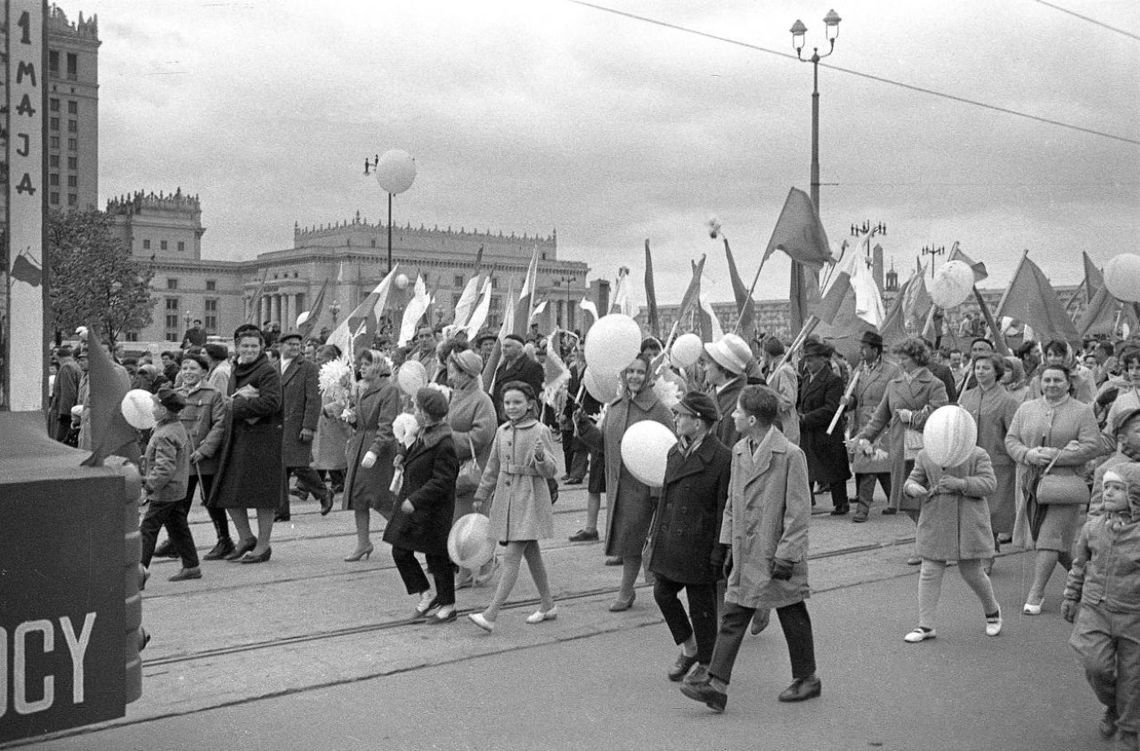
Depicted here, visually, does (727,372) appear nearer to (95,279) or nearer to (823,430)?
(823,430)

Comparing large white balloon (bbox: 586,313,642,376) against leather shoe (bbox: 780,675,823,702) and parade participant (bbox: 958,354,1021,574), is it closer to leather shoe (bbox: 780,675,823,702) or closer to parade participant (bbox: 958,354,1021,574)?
leather shoe (bbox: 780,675,823,702)

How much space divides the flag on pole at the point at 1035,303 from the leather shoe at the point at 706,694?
29.1 feet

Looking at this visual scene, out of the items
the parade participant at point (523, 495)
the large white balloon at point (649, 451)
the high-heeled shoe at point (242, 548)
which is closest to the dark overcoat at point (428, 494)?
the parade participant at point (523, 495)

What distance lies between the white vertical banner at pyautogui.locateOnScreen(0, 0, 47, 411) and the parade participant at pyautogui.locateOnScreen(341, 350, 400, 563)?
4.94 metres

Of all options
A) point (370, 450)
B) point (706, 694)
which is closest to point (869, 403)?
point (370, 450)

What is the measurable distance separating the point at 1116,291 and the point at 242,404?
27.2 feet

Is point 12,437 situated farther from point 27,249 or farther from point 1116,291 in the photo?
point 1116,291

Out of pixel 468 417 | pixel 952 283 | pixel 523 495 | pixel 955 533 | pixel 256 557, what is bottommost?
pixel 256 557

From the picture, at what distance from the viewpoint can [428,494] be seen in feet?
25.6

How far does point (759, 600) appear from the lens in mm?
6020

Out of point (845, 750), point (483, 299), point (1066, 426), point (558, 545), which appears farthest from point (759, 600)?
point (483, 299)

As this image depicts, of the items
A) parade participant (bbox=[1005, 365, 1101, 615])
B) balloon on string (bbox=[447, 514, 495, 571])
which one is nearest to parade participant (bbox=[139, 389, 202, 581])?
balloon on string (bbox=[447, 514, 495, 571])

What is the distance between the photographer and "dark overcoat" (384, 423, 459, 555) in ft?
25.5

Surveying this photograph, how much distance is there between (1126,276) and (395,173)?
10493 mm
